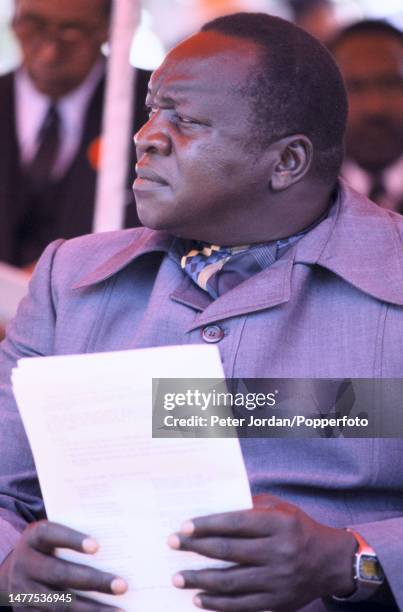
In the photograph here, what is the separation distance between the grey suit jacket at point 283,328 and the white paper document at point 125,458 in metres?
0.30

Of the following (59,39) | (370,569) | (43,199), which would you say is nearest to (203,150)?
(370,569)

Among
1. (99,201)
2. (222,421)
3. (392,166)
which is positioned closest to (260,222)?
(222,421)

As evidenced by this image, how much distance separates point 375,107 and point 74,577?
1769mm

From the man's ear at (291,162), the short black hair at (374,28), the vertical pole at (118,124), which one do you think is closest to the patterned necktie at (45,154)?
the vertical pole at (118,124)

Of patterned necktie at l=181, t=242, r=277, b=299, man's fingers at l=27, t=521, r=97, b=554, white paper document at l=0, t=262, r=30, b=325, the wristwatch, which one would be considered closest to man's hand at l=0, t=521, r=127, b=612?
man's fingers at l=27, t=521, r=97, b=554

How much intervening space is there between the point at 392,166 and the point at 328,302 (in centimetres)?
111

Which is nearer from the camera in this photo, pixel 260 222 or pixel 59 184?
pixel 260 222

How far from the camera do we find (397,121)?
9.18ft

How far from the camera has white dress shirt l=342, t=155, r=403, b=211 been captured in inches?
108

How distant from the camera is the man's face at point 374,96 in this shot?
2.79 metres

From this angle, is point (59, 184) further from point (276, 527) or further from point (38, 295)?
point (276, 527)

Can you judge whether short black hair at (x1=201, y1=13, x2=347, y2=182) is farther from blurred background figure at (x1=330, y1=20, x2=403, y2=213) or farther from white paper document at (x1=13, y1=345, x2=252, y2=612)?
blurred background figure at (x1=330, y1=20, x2=403, y2=213)

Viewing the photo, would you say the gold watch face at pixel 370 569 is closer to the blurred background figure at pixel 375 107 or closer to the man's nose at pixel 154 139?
the man's nose at pixel 154 139

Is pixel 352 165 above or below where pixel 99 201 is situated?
above
